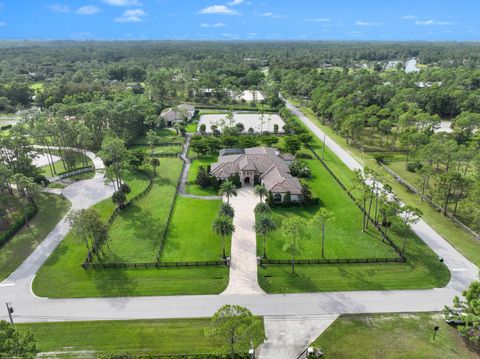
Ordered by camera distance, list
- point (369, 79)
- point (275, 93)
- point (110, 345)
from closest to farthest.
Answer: point (110, 345) → point (275, 93) → point (369, 79)

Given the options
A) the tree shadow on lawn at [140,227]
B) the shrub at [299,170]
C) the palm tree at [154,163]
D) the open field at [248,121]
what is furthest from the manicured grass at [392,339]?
the open field at [248,121]

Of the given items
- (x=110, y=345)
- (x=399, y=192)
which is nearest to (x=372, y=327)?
(x=110, y=345)

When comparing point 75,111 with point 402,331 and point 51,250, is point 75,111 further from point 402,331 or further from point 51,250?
point 402,331

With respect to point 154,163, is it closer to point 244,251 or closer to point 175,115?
point 244,251

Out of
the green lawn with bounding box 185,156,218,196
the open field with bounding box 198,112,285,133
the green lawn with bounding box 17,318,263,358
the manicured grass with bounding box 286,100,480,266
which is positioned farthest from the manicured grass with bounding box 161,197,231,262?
the open field with bounding box 198,112,285,133

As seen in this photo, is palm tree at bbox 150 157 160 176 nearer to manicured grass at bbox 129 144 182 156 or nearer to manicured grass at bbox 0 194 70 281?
manicured grass at bbox 129 144 182 156

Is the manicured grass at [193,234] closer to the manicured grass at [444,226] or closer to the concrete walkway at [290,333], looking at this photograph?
the concrete walkway at [290,333]

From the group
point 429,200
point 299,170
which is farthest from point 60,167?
point 429,200
